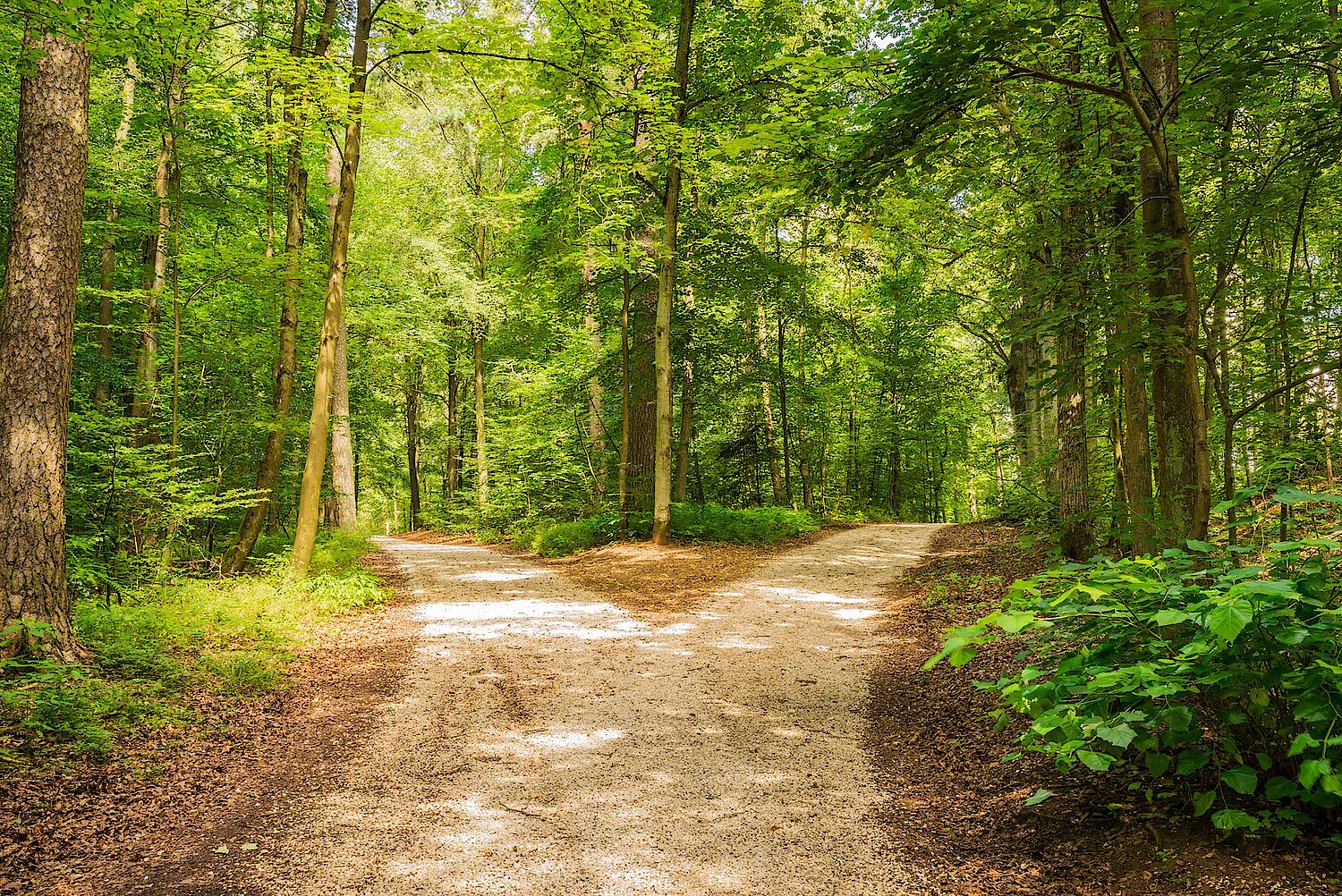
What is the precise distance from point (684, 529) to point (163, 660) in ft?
30.3

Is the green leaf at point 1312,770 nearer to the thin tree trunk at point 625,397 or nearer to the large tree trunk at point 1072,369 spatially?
the large tree trunk at point 1072,369

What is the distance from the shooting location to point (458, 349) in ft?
80.1

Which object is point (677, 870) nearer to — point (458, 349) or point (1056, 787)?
point (1056, 787)

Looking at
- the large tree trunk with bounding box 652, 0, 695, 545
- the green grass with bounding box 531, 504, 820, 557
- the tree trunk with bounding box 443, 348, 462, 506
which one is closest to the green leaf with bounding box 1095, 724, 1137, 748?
the large tree trunk with bounding box 652, 0, 695, 545

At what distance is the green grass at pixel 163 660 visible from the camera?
4.32m

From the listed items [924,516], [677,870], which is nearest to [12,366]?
[677,870]

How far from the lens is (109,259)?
1217 cm

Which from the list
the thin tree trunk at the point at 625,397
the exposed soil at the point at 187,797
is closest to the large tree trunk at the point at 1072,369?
the exposed soil at the point at 187,797

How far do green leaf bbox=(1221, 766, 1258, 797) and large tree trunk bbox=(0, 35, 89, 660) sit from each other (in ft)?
23.7

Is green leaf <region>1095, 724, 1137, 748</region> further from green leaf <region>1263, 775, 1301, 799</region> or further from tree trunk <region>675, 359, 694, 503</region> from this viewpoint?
tree trunk <region>675, 359, 694, 503</region>

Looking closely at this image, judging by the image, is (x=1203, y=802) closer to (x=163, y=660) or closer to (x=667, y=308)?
(x=163, y=660)

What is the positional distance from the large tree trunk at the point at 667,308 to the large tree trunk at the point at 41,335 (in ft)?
27.1

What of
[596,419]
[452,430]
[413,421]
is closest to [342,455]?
[596,419]

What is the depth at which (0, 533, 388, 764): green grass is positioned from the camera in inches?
170
